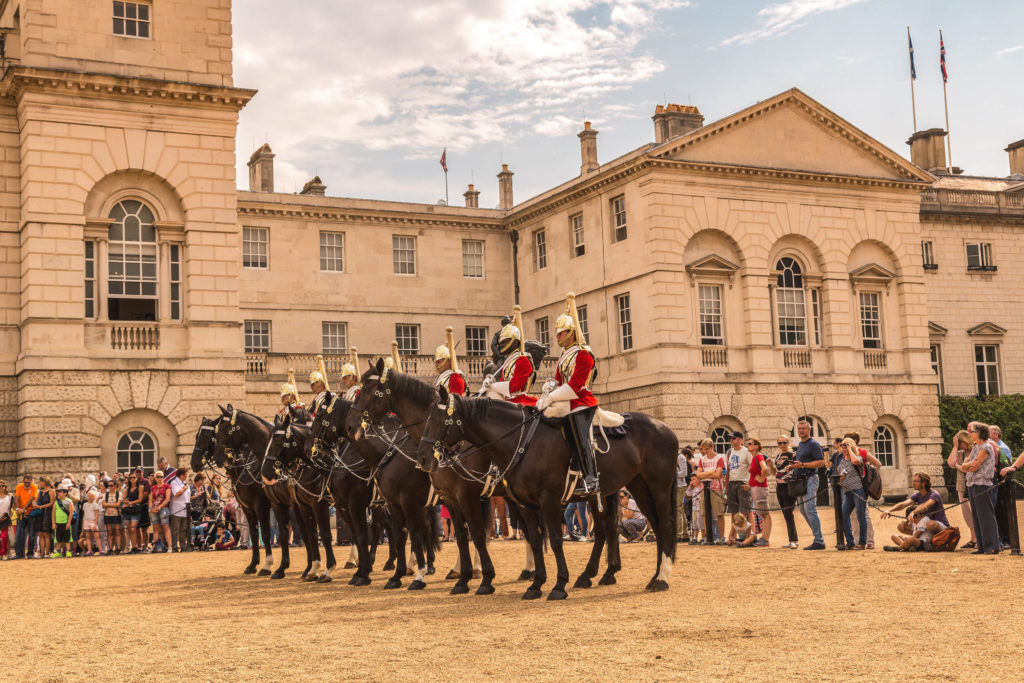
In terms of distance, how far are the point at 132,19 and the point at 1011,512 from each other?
23079mm

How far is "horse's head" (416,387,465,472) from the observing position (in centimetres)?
1260

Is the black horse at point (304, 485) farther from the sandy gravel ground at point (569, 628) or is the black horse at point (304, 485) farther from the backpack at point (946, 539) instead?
the backpack at point (946, 539)

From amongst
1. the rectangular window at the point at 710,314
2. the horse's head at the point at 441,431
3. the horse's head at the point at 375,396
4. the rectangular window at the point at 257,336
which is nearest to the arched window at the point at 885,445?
the rectangular window at the point at 710,314

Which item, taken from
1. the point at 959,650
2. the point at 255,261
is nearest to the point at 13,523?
the point at 255,261

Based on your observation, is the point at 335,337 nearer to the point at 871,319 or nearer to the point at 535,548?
the point at 871,319

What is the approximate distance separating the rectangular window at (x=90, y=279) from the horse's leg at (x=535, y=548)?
59.1 ft

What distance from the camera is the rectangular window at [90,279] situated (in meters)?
28.2

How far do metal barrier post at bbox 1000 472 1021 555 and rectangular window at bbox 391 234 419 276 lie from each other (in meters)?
28.8

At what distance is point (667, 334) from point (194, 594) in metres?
23.7

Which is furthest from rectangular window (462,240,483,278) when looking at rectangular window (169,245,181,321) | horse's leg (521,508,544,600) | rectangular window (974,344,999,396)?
horse's leg (521,508,544,600)

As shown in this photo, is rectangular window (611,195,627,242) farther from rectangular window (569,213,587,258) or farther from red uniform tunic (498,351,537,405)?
red uniform tunic (498,351,537,405)

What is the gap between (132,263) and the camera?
28734mm

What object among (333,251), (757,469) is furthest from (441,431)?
(333,251)

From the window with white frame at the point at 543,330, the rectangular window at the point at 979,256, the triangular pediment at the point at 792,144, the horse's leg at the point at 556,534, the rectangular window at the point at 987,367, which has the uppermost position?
the triangular pediment at the point at 792,144
